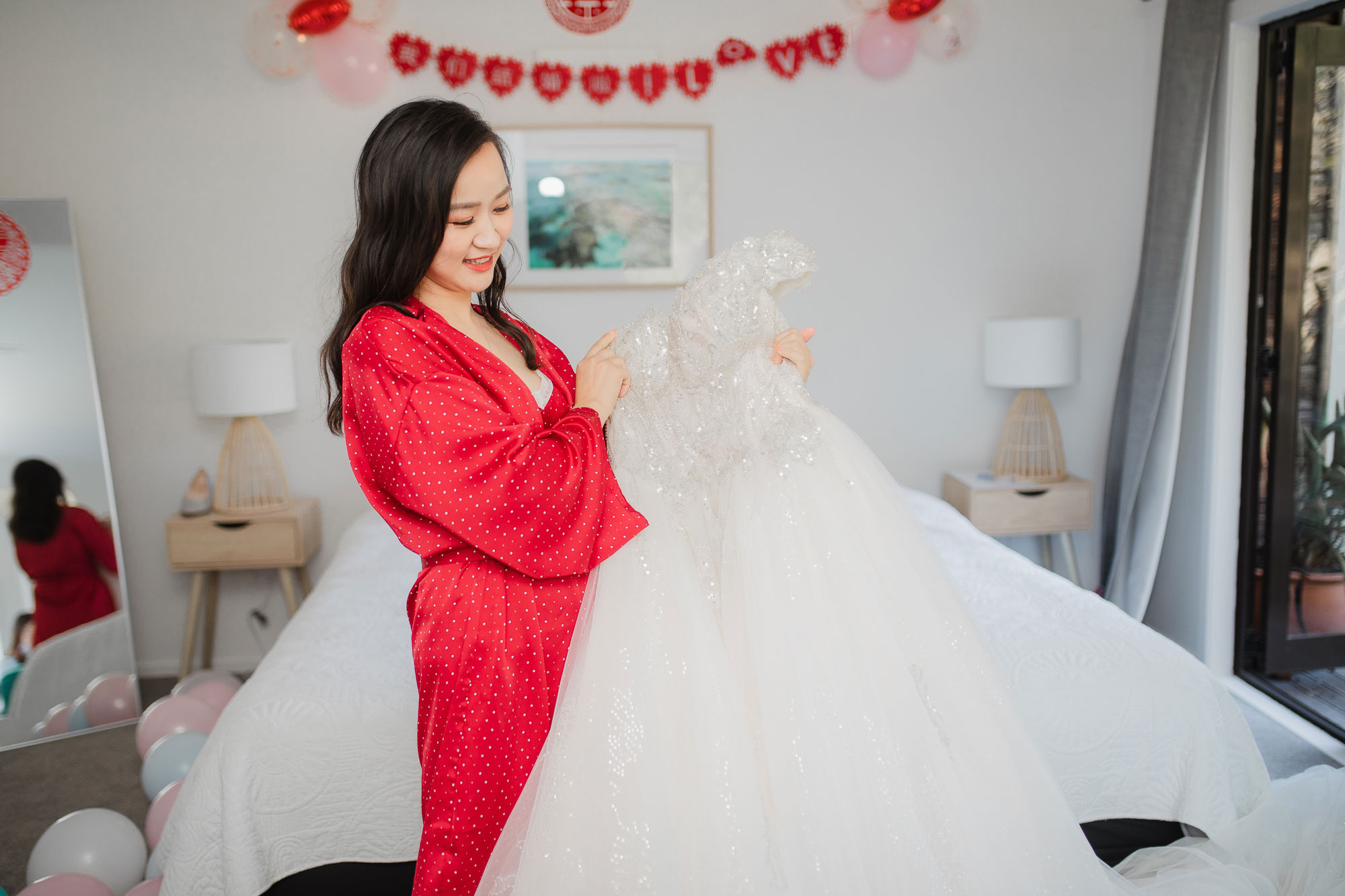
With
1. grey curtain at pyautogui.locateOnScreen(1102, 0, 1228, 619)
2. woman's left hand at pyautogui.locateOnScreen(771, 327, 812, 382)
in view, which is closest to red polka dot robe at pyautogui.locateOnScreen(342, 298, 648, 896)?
woman's left hand at pyautogui.locateOnScreen(771, 327, 812, 382)

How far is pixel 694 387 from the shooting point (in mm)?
1457

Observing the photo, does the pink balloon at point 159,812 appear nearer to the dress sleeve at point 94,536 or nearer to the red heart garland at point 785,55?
the dress sleeve at point 94,536

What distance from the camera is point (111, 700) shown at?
303cm

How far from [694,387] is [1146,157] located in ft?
9.42

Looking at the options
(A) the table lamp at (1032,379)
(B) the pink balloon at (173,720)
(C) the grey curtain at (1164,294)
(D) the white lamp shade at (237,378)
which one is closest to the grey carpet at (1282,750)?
(C) the grey curtain at (1164,294)

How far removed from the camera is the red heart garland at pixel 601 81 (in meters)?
3.31

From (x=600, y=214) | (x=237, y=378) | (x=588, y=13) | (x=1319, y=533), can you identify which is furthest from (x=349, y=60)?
(x=1319, y=533)

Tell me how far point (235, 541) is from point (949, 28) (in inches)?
120

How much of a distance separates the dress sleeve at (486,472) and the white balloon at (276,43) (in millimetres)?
2385

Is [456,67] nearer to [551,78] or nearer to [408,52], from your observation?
[408,52]

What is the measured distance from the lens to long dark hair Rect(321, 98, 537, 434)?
127cm

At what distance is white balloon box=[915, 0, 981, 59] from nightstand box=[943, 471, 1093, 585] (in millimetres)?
1558

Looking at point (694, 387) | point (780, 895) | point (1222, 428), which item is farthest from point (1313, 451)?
point (780, 895)

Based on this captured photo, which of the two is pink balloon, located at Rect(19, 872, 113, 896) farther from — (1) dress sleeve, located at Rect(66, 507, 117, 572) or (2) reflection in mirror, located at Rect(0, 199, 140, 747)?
(1) dress sleeve, located at Rect(66, 507, 117, 572)
